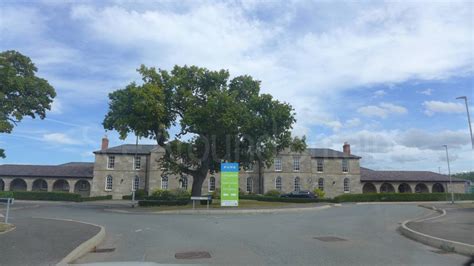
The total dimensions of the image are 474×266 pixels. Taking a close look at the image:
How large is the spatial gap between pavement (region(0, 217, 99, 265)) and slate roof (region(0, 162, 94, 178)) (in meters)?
45.0

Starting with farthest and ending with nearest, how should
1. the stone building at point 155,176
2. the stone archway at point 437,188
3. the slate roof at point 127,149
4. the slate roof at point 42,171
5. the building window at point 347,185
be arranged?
the stone archway at point 437,188 < the building window at point 347,185 < the slate roof at point 127,149 < the slate roof at point 42,171 < the stone building at point 155,176

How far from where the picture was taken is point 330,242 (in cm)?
1244

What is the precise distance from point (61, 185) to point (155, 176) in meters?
14.8

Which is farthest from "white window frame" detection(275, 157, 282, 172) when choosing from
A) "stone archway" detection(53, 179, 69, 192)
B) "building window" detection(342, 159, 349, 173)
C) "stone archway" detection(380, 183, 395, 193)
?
"stone archway" detection(53, 179, 69, 192)

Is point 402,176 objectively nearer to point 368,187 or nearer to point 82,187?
point 368,187

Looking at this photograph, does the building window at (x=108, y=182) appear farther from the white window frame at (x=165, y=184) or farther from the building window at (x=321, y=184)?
the building window at (x=321, y=184)

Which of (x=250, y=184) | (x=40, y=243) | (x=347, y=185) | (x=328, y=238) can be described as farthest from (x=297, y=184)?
(x=40, y=243)

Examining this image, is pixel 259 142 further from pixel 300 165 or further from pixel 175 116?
pixel 300 165

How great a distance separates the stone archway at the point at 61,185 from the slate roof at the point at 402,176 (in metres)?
43.9

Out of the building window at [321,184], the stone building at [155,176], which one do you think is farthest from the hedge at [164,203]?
the building window at [321,184]

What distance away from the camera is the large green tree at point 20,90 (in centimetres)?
3234

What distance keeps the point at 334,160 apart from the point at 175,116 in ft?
109

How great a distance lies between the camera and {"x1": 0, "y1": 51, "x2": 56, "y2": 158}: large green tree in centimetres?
3234

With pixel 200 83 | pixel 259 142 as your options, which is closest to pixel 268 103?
pixel 259 142
